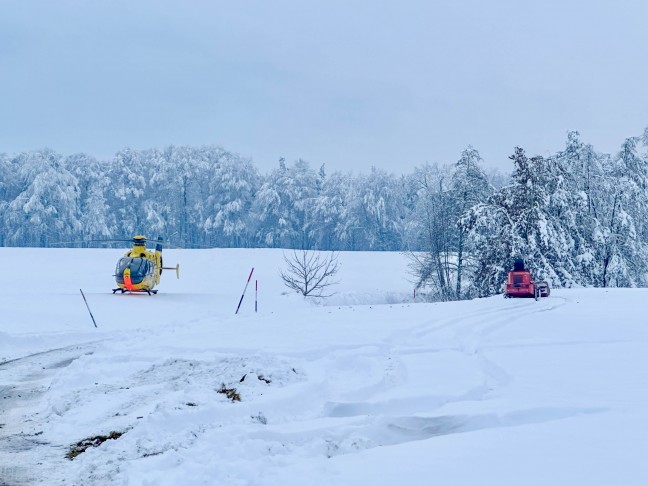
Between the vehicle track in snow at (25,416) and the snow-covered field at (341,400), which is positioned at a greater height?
the snow-covered field at (341,400)

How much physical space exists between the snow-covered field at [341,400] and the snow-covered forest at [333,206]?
18970 millimetres

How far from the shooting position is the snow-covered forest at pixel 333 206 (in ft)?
120

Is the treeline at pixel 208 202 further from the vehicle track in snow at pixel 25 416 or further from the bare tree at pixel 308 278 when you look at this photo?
the vehicle track in snow at pixel 25 416

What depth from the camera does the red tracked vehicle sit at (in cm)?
2234

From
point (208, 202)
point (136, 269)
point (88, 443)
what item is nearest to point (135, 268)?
point (136, 269)

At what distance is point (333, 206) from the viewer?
264 feet

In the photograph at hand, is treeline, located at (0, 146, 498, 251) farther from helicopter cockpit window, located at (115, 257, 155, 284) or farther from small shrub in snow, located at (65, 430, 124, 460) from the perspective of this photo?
small shrub in snow, located at (65, 430, 124, 460)

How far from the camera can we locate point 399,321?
639 inches

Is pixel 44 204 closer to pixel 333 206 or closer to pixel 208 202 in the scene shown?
pixel 208 202

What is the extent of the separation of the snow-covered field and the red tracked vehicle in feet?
12.0

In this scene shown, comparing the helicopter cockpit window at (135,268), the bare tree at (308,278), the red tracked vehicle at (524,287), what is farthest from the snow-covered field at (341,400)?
the bare tree at (308,278)

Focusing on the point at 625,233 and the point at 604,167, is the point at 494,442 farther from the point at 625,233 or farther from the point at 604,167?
the point at 604,167

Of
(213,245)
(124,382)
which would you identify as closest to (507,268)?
(124,382)

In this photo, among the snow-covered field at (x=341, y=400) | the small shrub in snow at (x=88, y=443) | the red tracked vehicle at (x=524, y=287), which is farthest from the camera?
the red tracked vehicle at (x=524, y=287)
